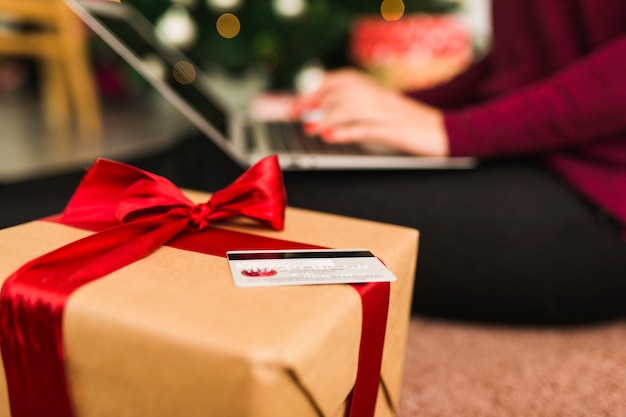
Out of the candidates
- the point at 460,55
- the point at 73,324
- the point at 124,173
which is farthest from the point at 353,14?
the point at 73,324

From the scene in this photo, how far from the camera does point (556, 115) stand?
65 centimetres

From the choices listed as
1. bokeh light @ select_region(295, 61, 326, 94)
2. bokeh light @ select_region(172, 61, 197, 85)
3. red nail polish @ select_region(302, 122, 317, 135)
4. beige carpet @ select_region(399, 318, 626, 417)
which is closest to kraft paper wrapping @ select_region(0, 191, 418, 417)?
beige carpet @ select_region(399, 318, 626, 417)

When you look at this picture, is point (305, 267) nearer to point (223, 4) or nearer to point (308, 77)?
point (223, 4)

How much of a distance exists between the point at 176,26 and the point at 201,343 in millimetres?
1701

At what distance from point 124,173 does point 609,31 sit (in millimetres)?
592

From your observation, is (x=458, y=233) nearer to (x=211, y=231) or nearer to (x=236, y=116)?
(x=211, y=231)

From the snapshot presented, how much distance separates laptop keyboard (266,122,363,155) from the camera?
720mm

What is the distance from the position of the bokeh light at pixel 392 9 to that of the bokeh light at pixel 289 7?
0.35 m

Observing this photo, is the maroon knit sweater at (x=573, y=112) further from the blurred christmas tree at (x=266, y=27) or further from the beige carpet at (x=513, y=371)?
the blurred christmas tree at (x=266, y=27)

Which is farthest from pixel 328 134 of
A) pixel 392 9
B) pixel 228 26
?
pixel 392 9

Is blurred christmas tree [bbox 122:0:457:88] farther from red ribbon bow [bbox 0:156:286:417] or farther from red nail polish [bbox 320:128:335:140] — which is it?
red ribbon bow [bbox 0:156:286:417]

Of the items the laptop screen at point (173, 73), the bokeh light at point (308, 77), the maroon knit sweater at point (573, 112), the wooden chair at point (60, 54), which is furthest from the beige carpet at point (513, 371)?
the wooden chair at point (60, 54)

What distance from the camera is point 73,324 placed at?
0.33m

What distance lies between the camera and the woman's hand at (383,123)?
68 centimetres
